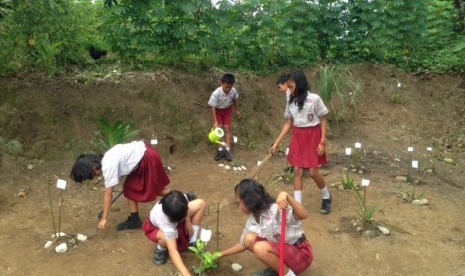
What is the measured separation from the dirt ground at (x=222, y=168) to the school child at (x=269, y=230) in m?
Answer: 0.42

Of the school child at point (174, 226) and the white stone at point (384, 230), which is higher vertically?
the school child at point (174, 226)

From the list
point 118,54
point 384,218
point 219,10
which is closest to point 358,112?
point 219,10

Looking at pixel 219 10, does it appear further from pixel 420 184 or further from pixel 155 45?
pixel 420 184

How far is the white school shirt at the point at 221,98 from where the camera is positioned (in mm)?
5863

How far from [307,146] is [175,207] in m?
1.64

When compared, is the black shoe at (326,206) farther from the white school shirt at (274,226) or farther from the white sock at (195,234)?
the white sock at (195,234)

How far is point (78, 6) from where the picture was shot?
602 centimetres

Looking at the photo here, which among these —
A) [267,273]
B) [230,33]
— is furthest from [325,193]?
[230,33]

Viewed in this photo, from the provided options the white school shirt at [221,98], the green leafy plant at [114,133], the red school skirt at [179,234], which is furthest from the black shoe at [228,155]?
the red school skirt at [179,234]

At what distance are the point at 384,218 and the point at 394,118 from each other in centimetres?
372

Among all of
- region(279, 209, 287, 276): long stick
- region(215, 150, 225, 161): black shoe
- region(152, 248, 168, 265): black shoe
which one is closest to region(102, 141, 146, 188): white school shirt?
region(152, 248, 168, 265): black shoe

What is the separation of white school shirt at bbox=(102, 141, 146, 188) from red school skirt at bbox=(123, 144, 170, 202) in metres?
0.08

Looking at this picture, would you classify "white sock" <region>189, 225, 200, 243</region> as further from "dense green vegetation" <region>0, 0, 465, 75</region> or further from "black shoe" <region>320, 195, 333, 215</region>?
"dense green vegetation" <region>0, 0, 465, 75</region>

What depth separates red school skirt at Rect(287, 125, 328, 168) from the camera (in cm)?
427
